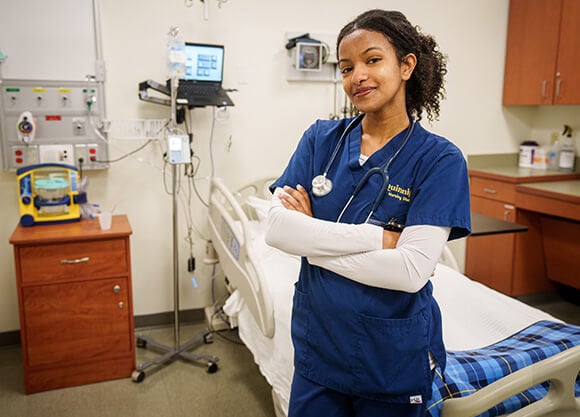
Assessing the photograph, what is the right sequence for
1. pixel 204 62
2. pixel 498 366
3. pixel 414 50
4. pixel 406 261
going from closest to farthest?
pixel 406 261
pixel 414 50
pixel 498 366
pixel 204 62

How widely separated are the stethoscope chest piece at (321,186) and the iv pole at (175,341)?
4.58 ft

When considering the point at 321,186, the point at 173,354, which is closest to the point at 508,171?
the point at 173,354

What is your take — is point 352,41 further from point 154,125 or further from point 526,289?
point 526,289

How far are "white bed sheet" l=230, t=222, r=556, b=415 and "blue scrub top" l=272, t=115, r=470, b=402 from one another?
0.67m

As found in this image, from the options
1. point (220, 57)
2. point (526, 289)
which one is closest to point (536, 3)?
point (526, 289)

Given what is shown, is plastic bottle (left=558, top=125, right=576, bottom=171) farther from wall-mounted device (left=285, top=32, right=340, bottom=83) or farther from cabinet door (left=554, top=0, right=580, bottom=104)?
wall-mounted device (left=285, top=32, right=340, bottom=83)

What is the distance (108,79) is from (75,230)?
0.86 metres

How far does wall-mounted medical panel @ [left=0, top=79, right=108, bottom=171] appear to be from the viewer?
8.62 feet

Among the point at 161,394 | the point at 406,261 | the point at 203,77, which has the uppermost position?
the point at 203,77

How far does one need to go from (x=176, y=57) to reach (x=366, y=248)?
5.66 ft

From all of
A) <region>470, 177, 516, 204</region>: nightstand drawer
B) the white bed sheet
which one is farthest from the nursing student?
<region>470, 177, 516, 204</region>: nightstand drawer

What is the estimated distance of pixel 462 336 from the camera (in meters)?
1.87

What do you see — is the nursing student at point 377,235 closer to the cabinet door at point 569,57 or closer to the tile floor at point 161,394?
the tile floor at point 161,394

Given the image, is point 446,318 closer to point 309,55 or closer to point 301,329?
point 301,329
